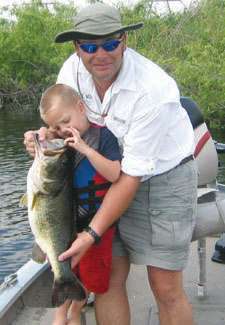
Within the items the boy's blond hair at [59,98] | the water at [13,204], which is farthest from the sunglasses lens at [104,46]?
the water at [13,204]

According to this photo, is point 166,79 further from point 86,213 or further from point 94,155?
point 86,213

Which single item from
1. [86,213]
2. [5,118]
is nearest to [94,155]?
[86,213]

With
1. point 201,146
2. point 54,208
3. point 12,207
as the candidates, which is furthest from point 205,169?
point 12,207

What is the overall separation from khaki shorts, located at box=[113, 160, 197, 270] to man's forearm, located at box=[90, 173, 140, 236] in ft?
0.63

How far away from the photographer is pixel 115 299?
314cm

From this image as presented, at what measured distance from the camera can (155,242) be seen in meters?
3.00

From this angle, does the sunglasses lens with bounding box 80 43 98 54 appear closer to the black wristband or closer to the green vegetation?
the black wristband

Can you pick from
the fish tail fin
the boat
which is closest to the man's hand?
the fish tail fin

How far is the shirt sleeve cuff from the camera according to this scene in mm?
2715

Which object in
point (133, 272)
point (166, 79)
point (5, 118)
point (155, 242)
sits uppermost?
point (166, 79)

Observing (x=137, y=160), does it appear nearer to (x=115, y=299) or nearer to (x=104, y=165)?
(x=104, y=165)

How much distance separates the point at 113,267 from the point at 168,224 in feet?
1.30

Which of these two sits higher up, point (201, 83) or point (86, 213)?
point (86, 213)

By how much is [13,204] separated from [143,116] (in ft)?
38.4
